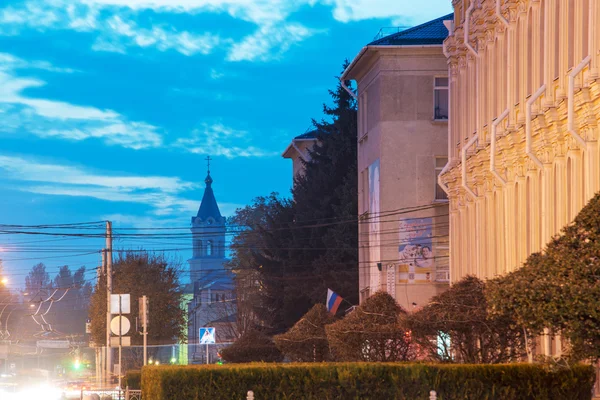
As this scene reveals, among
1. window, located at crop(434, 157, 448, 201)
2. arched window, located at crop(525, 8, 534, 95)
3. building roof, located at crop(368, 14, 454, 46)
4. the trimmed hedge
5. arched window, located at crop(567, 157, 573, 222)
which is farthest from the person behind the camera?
window, located at crop(434, 157, 448, 201)

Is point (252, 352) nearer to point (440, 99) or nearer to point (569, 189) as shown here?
point (440, 99)

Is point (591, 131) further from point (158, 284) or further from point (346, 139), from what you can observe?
point (158, 284)

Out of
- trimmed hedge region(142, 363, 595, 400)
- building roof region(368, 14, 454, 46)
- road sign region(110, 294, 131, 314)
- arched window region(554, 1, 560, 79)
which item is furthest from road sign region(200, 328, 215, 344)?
arched window region(554, 1, 560, 79)

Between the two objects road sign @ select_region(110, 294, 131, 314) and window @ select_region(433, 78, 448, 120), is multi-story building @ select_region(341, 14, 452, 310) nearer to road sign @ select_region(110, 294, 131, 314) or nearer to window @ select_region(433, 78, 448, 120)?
window @ select_region(433, 78, 448, 120)

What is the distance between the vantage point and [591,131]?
74.5ft

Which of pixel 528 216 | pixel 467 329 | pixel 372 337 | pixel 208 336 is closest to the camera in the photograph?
pixel 467 329

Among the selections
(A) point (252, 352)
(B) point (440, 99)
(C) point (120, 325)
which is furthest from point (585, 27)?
(A) point (252, 352)

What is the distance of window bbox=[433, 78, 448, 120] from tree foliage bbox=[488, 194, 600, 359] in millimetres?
31631

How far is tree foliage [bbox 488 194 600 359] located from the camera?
16281 mm

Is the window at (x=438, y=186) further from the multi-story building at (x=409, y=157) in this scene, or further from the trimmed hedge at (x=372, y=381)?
the trimmed hedge at (x=372, y=381)

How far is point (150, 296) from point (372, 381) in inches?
2313

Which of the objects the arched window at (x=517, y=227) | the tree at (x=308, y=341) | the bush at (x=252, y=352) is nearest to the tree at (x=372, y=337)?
the arched window at (x=517, y=227)

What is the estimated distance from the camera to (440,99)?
161 ft

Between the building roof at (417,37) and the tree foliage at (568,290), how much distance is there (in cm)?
3179
